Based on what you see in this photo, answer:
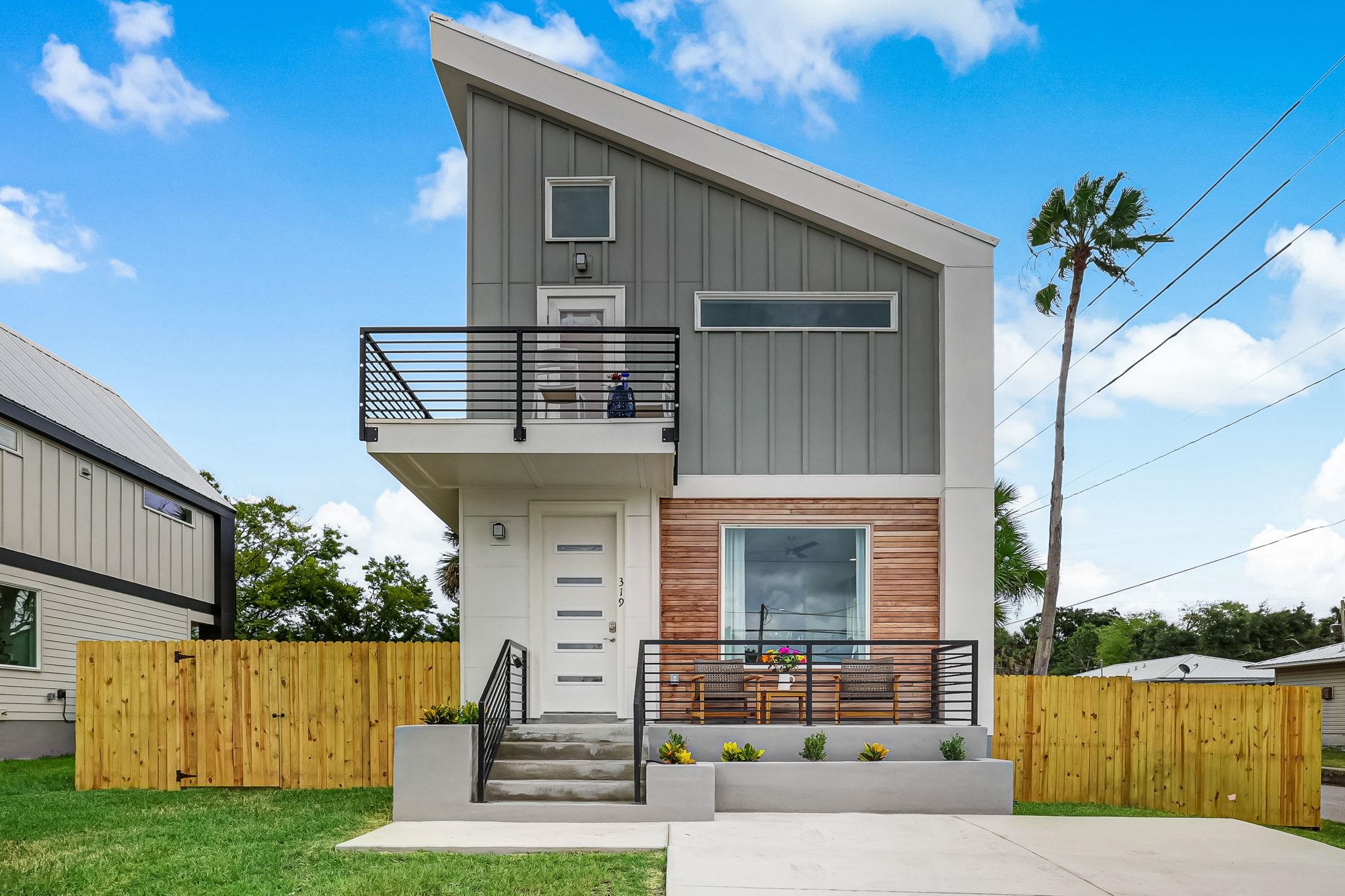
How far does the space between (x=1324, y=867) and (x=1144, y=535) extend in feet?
104

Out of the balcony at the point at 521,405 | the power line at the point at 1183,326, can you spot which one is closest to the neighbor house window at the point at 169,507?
the balcony at the point at 521,405

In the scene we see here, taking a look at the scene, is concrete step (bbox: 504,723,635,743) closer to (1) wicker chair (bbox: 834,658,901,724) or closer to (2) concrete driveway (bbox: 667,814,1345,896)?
(2) concrete driveway (bbox: 667,814,1345,896)

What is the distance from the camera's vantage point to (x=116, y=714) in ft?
40.8

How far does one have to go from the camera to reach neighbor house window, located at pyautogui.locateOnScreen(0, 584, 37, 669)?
49.4ft

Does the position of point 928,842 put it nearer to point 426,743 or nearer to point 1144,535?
point 426,743

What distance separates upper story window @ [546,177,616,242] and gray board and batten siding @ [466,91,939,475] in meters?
0.08

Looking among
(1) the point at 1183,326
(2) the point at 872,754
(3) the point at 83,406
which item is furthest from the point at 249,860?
(1) the point at 1183,326

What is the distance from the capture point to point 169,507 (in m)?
20.2

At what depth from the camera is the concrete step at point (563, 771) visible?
967 cm

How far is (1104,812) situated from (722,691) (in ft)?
13.4

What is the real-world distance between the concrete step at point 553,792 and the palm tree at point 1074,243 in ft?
43.2

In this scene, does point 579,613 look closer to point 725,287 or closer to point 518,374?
point 518,374

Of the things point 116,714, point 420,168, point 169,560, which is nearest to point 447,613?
point 169,560

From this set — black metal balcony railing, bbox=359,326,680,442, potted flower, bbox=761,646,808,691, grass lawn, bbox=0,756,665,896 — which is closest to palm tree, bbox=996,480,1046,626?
potted flower, bbox=761,646,808,691
